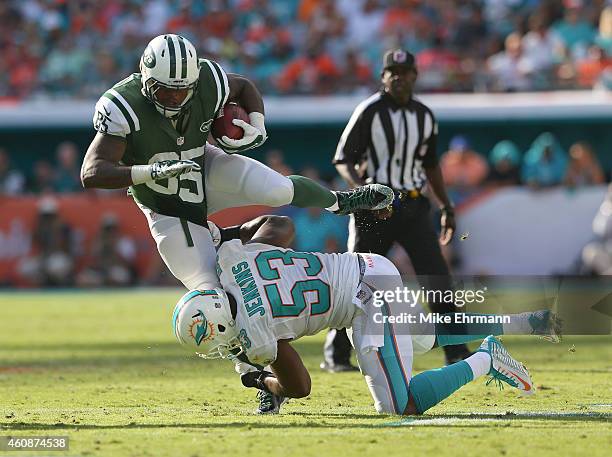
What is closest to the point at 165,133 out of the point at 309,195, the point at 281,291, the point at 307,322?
the point at 309,195

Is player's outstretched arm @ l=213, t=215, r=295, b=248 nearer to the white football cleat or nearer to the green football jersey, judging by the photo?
the green football jersey

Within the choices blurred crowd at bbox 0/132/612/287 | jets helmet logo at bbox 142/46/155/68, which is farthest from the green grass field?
blurred crowd at bbox 0/132/612/287

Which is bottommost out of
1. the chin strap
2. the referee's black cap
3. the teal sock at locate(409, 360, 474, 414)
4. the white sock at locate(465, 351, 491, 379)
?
the chin strap

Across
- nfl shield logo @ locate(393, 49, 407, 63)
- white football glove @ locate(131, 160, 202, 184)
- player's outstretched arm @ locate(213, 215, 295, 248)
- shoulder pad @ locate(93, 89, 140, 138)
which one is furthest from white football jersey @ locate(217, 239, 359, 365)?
nfl shield logo @ locate(393, 49, 407, 63)

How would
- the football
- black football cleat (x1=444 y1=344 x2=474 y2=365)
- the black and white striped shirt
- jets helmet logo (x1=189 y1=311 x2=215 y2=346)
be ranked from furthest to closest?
the black and white striped shirt → black football cleat (x1=444 y1=344 x2=474 y2=365) → the football → jets helmet logo (x1=189 y1=311 x2=215 y2=346)

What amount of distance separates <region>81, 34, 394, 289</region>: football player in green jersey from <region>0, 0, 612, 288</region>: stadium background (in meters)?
8.54

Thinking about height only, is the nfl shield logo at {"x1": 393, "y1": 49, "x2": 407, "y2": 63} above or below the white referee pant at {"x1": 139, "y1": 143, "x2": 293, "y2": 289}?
above

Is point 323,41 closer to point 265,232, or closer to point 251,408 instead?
point 265,232

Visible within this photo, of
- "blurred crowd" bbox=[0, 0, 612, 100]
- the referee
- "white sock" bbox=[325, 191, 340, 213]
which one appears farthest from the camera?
"blurred crowd" bbox=[0, 0, 612, 100]

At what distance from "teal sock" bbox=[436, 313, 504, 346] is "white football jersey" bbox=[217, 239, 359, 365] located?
797 millimetres

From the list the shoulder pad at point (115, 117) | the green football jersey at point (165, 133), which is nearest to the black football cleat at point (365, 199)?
the green football jersey at point (165, 133)

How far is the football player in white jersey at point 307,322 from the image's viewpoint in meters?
5.67

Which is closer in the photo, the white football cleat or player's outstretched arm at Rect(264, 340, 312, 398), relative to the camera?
player's outstretched arm at Rect(264, 340, 312, 398)

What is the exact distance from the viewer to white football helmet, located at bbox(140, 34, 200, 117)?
5.89 metres
